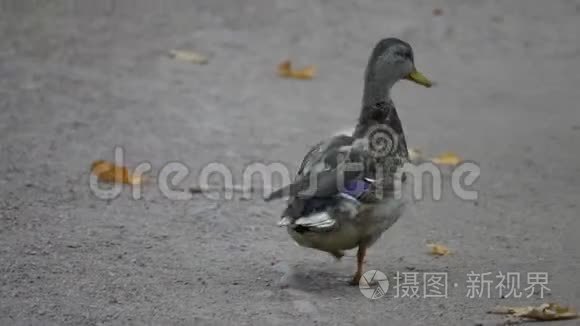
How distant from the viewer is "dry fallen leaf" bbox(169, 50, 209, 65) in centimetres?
986

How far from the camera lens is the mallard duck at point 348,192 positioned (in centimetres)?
507

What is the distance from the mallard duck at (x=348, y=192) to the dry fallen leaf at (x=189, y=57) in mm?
4442

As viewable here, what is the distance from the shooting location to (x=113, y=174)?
704cm

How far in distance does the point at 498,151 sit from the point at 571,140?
63 cm

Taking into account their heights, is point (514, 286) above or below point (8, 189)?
below

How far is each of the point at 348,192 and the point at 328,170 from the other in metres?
0.15

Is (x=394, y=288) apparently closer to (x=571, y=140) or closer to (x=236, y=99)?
(x=571, y=140)

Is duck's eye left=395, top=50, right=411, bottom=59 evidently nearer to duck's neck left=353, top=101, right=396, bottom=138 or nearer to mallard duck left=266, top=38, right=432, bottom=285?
duck's neck left=353, top=101, right=396, bottom=138

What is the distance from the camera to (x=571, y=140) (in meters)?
8.24

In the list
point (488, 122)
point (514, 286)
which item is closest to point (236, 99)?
point (488, 122)

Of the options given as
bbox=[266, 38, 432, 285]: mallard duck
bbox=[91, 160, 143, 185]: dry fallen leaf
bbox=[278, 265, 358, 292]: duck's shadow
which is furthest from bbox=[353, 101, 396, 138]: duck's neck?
bbox=[91, 160, 143, 185]: dry fallen leaf

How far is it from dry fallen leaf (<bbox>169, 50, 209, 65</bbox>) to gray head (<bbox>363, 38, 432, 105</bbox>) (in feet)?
14.0

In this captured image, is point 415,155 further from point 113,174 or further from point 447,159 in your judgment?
point 113,174

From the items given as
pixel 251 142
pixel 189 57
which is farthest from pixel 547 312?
pixel 189 57
